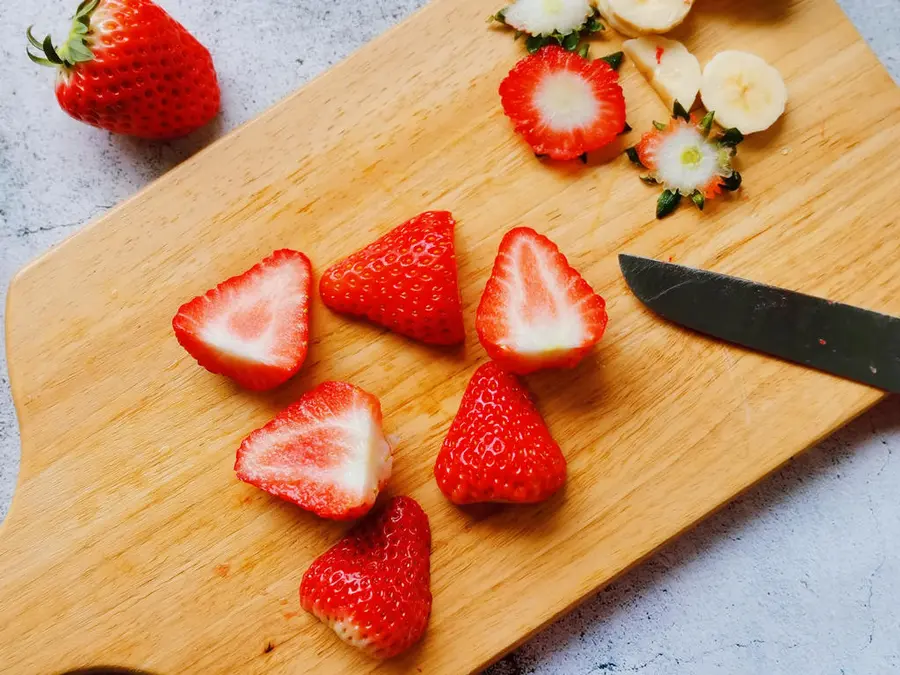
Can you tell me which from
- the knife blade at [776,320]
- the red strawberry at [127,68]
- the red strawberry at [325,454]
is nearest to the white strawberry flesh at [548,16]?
the knife blade at [776,320]

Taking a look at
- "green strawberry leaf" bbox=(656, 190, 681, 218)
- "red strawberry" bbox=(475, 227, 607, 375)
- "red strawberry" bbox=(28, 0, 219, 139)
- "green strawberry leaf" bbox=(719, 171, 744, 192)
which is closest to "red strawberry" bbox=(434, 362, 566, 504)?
"red strawberry" bbox=(475, 227, 607, 375)

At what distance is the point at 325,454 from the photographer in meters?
1.41

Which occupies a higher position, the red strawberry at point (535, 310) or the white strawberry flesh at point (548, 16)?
the white strawberry flesh at point (548, 16)

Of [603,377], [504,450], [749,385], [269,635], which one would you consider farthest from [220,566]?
[749,385]

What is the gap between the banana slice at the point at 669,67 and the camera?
1555mm

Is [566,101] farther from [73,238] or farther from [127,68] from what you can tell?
[73,238]

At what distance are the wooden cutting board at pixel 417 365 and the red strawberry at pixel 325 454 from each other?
89 mm

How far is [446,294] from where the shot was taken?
4.73 ft

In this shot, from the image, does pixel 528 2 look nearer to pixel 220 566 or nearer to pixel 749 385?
pixel 749 385

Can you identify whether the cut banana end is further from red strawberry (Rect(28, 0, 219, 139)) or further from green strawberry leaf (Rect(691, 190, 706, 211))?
red strawberry (Rect(28, 0, 219, 139))

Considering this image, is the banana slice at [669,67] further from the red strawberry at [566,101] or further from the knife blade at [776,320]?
the knife blade at [776,320]

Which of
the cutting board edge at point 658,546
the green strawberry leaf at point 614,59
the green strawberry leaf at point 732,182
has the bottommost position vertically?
the cutting board edge at point 658,546

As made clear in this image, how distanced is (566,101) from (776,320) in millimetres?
590

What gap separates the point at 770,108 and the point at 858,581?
99 cm
